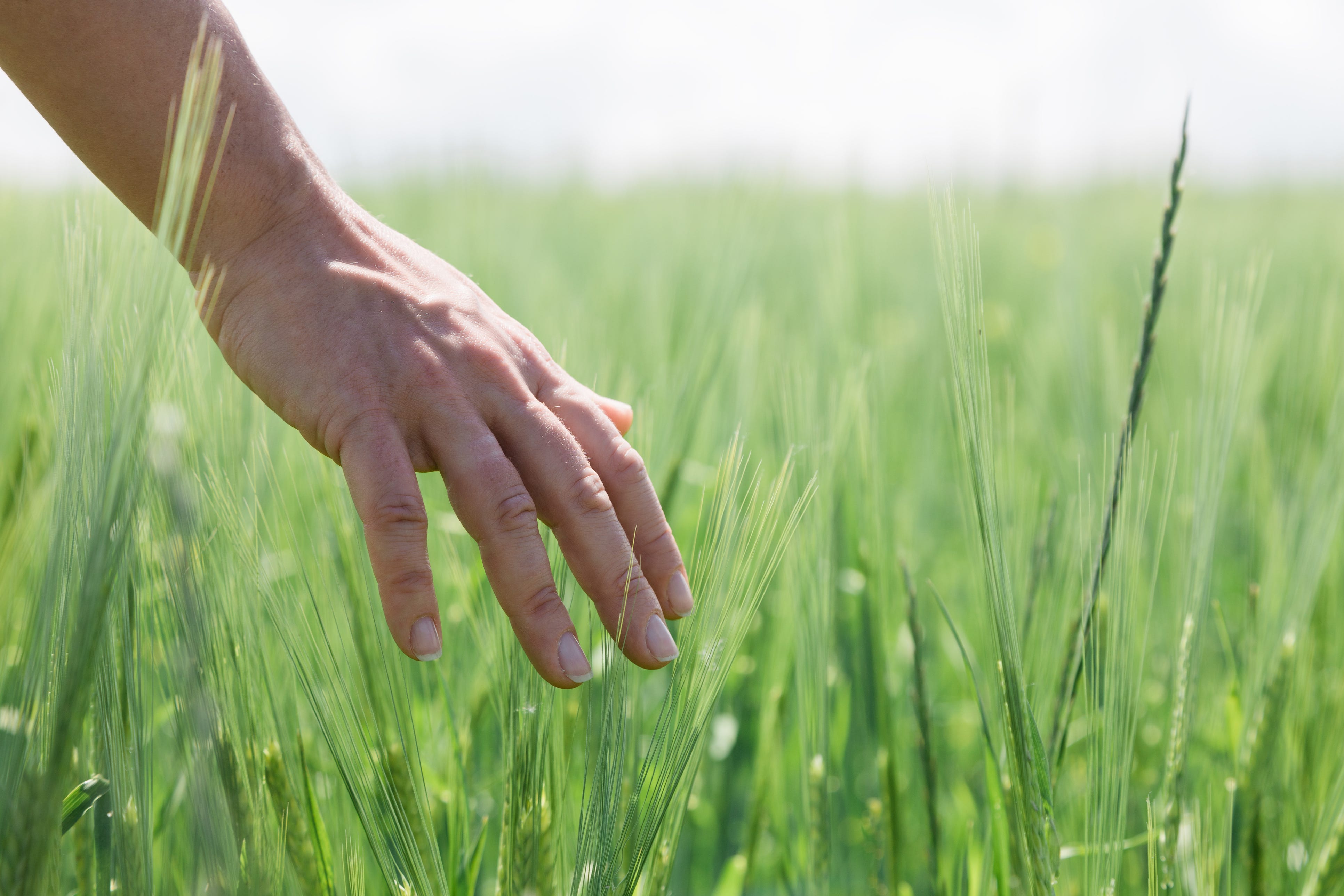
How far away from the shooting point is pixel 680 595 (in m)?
0.58

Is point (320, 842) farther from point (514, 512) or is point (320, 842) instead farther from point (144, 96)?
point (144, 96)

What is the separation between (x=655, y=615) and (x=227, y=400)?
330mm

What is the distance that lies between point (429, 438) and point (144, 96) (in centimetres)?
29

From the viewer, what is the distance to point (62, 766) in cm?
39

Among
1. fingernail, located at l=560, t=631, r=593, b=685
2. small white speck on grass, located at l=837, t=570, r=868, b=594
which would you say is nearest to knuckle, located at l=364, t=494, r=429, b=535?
fingernail, located at l=560, t=631, r=593, b=685

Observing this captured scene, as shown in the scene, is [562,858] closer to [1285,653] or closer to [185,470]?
[185,470]

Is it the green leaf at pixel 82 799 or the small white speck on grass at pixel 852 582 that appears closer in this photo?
the green leaf at pixel 82 799

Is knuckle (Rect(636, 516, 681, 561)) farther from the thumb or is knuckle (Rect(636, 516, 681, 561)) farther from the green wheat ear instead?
the green wheat ear

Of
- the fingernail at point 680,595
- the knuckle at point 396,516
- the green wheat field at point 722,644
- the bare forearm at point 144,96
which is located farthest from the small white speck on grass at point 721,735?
the bare forearm at point 144,96

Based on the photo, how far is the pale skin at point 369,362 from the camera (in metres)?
0.53

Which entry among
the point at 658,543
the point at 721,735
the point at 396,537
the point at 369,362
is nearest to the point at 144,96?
the point at 369,362

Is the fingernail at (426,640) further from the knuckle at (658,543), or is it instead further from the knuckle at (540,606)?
the knuckle at (658,543)

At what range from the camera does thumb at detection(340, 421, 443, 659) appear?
1.69 ft

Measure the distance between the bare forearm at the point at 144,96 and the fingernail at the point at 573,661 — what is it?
1.09ft
